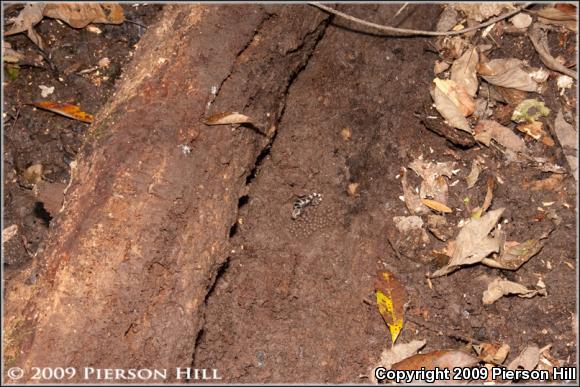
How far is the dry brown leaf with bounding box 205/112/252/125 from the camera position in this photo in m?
2.17

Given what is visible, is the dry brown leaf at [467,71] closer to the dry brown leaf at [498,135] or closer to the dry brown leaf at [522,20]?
the dry brown leaf at [498,135]

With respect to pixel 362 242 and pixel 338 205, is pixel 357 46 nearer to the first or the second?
pixel 338 205

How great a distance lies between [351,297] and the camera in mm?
2547

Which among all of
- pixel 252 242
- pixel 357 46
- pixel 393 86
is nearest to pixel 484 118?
pixel 393 86

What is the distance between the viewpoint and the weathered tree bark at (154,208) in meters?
1.91

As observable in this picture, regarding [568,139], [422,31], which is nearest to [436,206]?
[568,139]

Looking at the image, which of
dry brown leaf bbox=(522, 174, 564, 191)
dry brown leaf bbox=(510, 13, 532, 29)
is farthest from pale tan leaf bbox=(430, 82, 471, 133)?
dry brown leaf bbox=(510, 13, 532, 29)

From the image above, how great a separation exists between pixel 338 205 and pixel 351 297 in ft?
1.59

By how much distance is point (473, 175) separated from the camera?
108 inches

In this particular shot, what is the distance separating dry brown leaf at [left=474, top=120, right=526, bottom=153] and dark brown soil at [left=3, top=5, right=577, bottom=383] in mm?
71

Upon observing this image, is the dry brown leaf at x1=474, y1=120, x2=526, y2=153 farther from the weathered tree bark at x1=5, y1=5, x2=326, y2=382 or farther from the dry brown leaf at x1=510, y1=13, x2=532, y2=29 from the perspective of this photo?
the weathered tree bark at x1=5, y1=5, x2=326, y2=382

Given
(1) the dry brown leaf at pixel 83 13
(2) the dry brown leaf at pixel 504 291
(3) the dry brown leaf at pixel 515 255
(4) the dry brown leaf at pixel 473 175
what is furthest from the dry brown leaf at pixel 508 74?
(1) the dry brown leaf at pixel 83 13

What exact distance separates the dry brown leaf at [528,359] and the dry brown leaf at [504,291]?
0.83 ft

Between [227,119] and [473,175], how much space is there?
1344 mm
